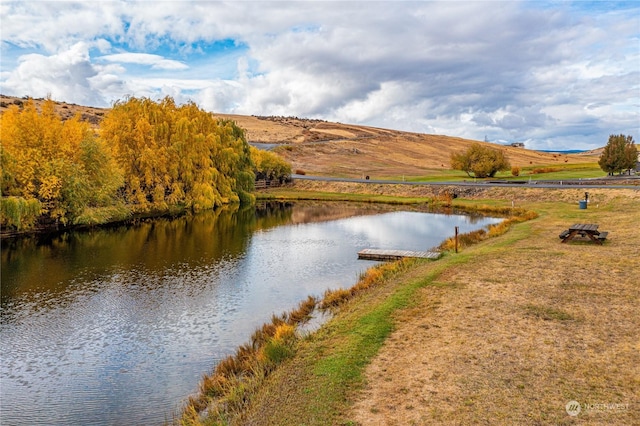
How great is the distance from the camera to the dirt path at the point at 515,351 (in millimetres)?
9656

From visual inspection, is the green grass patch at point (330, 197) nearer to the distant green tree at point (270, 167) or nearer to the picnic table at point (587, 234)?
the distant green tree at point (270, 167)

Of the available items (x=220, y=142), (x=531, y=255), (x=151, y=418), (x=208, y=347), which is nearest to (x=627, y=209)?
(x=531, y=255)

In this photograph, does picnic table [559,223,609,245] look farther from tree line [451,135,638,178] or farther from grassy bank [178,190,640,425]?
tree line [451,135,638,178]

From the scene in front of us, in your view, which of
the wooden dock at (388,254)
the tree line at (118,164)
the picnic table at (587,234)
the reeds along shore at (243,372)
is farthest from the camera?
the tree line at (118,164)

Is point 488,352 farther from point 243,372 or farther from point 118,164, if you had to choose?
point 118,164

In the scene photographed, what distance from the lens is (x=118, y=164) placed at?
52250mm

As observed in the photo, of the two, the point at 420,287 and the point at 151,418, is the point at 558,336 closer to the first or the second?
the point at 420,287

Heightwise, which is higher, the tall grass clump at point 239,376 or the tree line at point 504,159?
the tree line at point 504,159

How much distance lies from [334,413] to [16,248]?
32.6m

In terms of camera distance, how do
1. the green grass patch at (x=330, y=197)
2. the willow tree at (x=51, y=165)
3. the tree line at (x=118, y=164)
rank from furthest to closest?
1. the green grass patch at (x=330, y=197)
2. the tree line at (x=118, y=164)
3. the willow tree at (x=51, y=165)

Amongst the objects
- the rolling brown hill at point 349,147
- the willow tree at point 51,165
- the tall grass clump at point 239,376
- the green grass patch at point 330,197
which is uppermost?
the rolling brown hill at point 349,147

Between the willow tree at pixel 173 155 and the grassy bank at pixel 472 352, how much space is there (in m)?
39.8

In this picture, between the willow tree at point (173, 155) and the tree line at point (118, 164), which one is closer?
the tree line at point (118, 164)

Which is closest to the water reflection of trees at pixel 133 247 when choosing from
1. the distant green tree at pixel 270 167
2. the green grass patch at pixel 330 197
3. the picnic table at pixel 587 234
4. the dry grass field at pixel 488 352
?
the green grass patch at pixel 330 197
